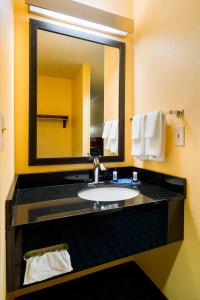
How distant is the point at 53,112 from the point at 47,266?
98 cm

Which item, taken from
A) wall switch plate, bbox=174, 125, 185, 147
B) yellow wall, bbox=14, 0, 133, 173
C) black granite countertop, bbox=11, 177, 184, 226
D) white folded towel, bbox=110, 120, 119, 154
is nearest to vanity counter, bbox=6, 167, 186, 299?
black granite countertop, bbox=11, 177, 184, 226

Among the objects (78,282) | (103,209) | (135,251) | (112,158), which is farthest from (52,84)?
(78,282)

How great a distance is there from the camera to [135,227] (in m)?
1.08

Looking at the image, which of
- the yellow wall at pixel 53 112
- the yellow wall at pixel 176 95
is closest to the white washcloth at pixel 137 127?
the yellow wall at pixel 176 95

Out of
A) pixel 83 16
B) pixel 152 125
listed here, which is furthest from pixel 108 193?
pixel 83 16

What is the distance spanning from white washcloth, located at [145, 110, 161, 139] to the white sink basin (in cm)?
41

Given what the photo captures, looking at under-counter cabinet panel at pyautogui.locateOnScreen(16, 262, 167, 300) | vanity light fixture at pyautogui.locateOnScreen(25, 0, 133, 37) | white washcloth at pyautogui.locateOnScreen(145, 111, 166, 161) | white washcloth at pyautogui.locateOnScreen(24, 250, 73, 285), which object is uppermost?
vanity light fixture at pyautogui.locateOnScreen(25, 0, 133, 37)

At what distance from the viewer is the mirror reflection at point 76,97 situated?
1.39 m

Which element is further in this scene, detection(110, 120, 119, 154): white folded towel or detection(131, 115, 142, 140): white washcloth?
detection(110, 120, 119, 154): white folded towel

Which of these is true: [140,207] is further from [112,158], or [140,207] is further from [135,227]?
[112,158]

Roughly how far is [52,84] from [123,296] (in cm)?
163

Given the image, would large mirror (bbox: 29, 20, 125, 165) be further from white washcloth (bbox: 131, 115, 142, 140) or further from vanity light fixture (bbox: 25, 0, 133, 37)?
white washcloth (bbox: 131, 115, 142, 140)

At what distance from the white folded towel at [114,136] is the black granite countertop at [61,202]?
0.37m

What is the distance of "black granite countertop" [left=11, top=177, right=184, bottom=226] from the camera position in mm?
907
